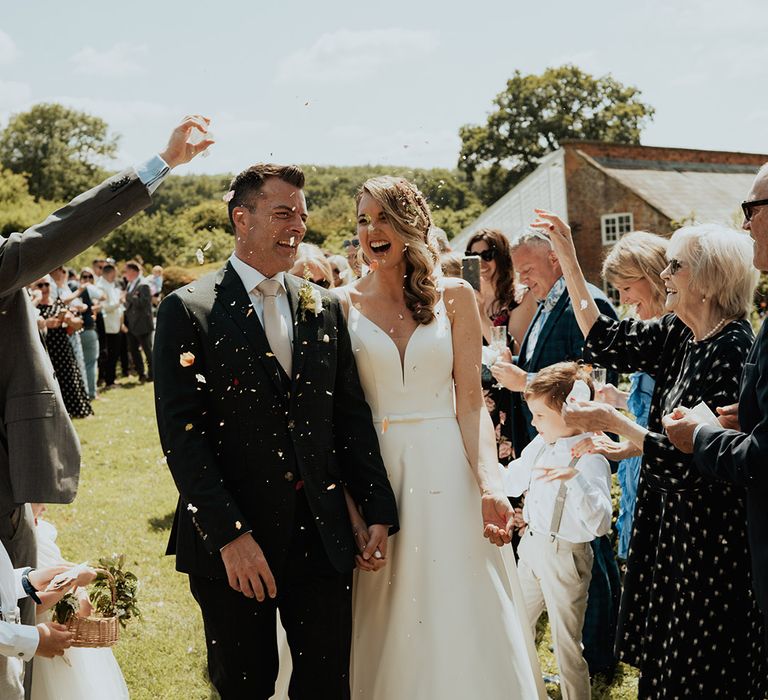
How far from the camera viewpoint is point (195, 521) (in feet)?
10.0

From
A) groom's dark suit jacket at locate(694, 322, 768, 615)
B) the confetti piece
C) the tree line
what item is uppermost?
the tree line

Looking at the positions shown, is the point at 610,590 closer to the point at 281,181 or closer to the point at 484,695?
the point at 484,695

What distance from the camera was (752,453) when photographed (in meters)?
2.66

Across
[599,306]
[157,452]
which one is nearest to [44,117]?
[157,452]

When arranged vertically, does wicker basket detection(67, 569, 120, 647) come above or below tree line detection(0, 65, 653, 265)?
below

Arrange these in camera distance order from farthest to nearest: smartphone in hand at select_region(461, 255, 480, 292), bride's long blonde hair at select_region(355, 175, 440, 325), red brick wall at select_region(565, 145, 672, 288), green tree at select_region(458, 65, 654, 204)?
green tree at select_region(458, 65, 654, 204) < red brick wall at select_region(565, 145, 672, 288) < smartphone in hand at select_region(461, 255, 480, 292) < bride's long blonde hair at select_region(355, 175, 440, 325)

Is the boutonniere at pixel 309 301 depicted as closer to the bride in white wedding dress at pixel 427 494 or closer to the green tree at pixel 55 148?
the bride in white wedding dress at pixel 427 494

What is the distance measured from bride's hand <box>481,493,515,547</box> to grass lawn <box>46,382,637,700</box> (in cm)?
150

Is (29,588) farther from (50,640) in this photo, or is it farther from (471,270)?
(471,270)

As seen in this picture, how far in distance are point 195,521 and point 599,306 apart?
2.84m

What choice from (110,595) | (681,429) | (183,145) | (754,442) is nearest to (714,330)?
(681,429)

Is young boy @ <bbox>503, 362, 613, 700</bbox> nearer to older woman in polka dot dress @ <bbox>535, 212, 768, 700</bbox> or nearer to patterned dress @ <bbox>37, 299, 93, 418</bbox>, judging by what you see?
older woman in polka dot dress @ <bbox>535, 212, 768, 700</bbox>

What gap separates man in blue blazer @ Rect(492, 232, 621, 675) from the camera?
4.49 metres

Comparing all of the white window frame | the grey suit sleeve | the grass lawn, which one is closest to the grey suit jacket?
the grey suit sleeve
